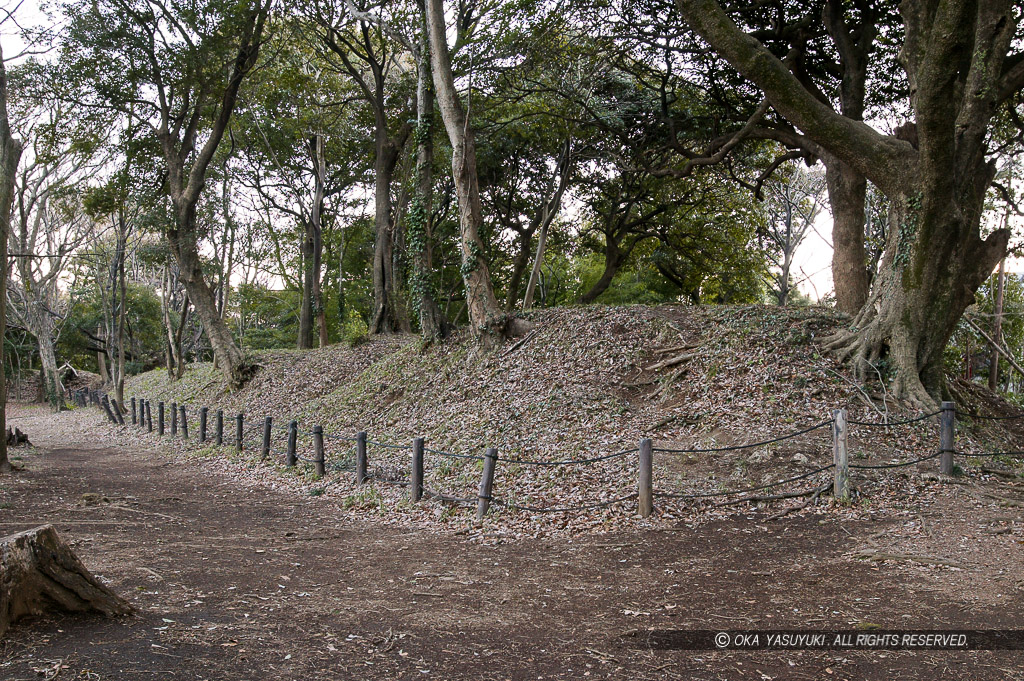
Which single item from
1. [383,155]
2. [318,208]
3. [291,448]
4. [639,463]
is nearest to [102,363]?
[318,208]

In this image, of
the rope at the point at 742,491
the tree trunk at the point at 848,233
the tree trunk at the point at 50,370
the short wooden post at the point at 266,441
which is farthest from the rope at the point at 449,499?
the tree trunk at the point at 50,370

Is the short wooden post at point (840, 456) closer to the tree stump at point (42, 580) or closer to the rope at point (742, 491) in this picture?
the rope at point (742, 491)

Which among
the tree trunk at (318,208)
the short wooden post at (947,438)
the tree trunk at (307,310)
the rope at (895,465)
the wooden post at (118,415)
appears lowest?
the wooden post at (118,415)

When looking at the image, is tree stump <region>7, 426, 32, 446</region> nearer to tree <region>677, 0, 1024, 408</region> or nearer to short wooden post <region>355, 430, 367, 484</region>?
short wooden post <region>355, 430, 367, 484</region>

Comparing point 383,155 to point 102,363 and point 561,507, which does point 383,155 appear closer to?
point 561,507

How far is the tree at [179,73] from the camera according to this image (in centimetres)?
1852

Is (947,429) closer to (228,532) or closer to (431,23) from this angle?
(228,532)

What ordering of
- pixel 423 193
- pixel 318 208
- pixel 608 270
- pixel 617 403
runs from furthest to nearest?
pixel 318 208, pixel 608 270, pixel 423 193, pixel 617 403

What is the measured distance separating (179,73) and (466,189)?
1144 cm

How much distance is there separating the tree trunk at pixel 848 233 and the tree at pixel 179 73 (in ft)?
54.8

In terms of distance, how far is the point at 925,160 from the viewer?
9531 mm

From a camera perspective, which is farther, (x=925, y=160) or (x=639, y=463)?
(x=925, y=160)

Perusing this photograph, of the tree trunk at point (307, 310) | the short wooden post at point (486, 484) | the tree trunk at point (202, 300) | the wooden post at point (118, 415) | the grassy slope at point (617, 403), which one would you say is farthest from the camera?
the tree trunk at point (307, 310)

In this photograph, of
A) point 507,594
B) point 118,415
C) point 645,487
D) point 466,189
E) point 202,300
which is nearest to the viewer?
point 507,594
